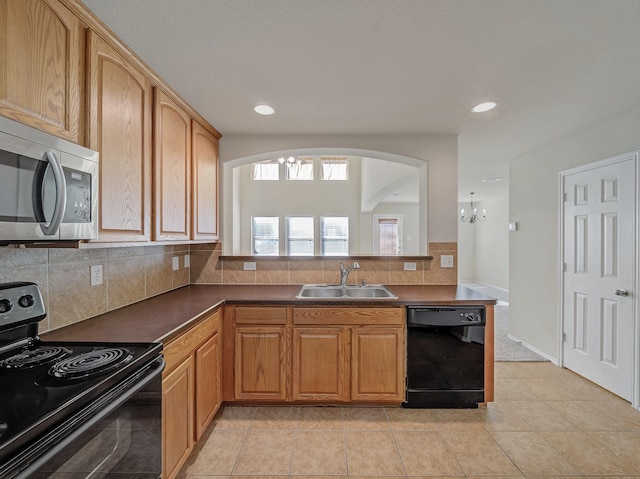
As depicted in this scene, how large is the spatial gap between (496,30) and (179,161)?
205 cm

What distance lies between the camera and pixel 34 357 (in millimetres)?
1190

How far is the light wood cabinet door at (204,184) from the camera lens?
246cm

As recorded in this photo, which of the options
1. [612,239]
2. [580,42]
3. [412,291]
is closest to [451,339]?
[412,291]

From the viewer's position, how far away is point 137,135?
1.74m

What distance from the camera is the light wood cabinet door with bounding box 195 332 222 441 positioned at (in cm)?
188

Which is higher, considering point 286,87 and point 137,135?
point 286,87

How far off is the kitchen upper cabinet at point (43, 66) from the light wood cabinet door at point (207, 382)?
137cm

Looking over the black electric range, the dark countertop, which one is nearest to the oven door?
the black electric range

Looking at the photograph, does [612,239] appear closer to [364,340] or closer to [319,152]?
[364,340]

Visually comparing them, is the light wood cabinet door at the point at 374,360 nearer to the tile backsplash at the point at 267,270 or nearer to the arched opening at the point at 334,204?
the tile backsplash at the point at 267,270

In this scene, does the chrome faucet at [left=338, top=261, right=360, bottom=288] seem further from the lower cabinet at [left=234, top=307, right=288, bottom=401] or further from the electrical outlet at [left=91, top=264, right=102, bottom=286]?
the electrical outlet at [left=91, top=264, right=102, bottom=286]

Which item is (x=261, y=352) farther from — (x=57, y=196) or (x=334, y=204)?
(x=334, y=204)

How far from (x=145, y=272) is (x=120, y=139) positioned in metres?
1.07

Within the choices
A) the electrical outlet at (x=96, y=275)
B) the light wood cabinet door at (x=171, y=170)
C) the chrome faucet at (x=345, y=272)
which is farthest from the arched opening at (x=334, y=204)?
the electrical outlet at (x=96, y=275)
